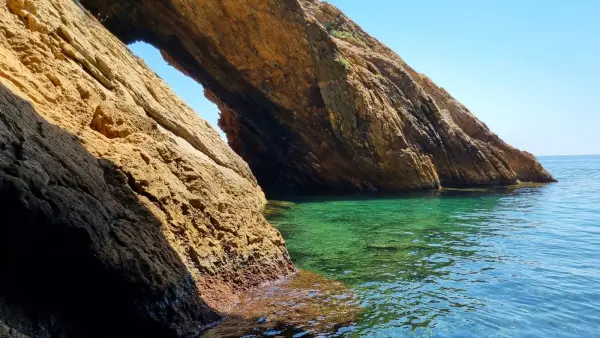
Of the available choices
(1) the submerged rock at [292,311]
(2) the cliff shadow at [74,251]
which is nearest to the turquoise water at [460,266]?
(1) the submerged rock at [292,311]

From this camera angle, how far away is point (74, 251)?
3.48 m

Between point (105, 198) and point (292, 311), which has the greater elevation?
point (105, 198)

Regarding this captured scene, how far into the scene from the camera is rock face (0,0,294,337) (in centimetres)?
331

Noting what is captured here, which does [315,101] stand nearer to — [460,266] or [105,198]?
[460,266]

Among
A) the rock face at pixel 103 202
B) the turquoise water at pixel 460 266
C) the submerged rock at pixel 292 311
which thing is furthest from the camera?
the turquoise water at pixel 460 266

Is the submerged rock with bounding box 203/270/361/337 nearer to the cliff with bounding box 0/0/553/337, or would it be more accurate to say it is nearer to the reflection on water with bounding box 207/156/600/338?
the reflection on water with bounding box 207/156/600/338

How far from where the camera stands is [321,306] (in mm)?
5652

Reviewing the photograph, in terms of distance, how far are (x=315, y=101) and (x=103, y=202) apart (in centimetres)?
2017

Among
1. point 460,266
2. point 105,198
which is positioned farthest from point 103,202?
point 460,266

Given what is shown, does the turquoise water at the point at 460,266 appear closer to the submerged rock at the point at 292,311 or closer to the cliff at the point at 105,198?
the submerged rock at the point at 292,311

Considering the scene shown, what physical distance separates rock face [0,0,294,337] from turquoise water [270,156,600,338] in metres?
1.94

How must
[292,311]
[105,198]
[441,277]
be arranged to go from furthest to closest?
[441,277] → [292,311] → [105,198]

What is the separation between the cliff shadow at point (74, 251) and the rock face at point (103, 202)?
12 millimetres

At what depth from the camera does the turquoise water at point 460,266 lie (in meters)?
5.31
